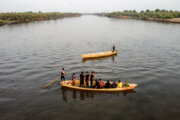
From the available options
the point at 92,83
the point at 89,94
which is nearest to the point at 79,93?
the point at 89,94

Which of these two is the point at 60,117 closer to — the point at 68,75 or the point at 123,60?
the point at 68,75

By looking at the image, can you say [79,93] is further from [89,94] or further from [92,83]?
[92,83]

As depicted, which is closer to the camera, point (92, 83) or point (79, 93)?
point (79, 93)

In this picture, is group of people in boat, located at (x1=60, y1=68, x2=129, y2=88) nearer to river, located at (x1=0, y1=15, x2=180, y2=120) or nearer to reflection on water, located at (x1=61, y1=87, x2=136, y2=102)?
reflection on water, located at (x1=61, y1=87, x2=136, y2=102)

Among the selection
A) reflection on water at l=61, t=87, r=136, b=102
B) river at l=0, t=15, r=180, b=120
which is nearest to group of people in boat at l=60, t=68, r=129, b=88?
reflection on water at l=61, t=87, r=136, b=102

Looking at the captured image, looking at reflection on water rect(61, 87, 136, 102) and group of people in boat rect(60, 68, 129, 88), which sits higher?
group of people in boat rect(60, 68, 129, 88)

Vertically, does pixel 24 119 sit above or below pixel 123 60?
below

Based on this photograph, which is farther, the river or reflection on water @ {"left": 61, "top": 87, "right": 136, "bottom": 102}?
reflection on water @ {"left": 61, "top": 87, "right": 136, "bottom": 102}

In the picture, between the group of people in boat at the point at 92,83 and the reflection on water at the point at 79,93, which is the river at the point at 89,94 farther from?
the group of people in boat at the point at 92,83

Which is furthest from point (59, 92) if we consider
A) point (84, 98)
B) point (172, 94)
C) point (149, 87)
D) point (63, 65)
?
point (172, 94)

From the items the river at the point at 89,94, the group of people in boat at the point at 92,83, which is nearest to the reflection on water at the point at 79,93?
the river at the point at 89,94

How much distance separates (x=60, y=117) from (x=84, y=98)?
4.16m

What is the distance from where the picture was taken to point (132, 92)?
62.0 feet

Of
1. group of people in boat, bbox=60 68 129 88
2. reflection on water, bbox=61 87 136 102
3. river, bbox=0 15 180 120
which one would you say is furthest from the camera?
group of people in boat, bbox=60 68 129 88
